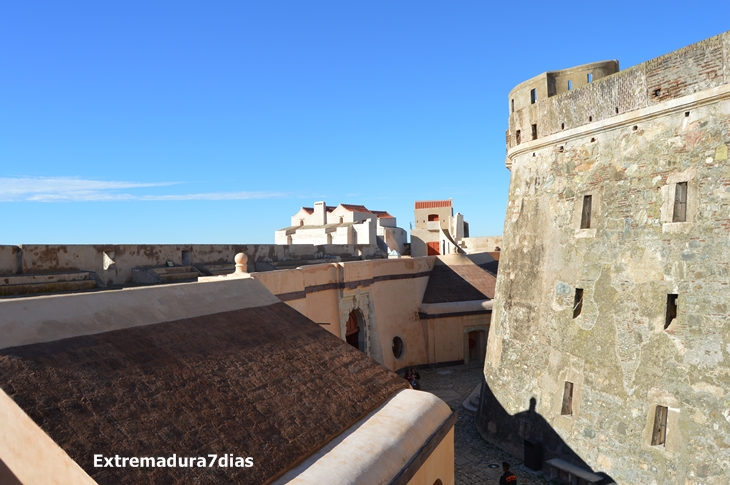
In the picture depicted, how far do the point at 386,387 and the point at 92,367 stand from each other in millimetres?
4600

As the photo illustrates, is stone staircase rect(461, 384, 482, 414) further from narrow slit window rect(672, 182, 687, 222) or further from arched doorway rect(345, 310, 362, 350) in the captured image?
narrow slit window rect(672, 182, 687, 222)

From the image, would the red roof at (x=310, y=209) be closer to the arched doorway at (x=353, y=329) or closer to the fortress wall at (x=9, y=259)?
the arched doorway at (x=353, y=329)

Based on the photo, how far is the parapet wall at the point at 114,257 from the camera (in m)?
11.2

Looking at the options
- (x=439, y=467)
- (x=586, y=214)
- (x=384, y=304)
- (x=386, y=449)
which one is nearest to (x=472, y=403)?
(x=384, y=304)

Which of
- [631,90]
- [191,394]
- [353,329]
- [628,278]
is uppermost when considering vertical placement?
[631,90]

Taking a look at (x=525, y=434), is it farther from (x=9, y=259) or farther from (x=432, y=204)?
(x=432, y=204)

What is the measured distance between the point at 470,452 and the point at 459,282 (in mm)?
10838

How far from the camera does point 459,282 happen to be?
23.5 m

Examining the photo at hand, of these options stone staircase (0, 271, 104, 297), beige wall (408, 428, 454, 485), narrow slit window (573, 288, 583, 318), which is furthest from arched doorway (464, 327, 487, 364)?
stone staircase (0, 271, 104, 297)

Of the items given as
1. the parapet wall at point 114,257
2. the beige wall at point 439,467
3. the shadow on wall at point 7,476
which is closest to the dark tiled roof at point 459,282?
the parapet wall at point 114,257

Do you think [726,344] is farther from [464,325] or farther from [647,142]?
[464,325]

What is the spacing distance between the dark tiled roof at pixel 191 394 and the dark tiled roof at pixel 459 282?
14.1 metres

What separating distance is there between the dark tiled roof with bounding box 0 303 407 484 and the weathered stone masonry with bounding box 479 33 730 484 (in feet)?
18.2

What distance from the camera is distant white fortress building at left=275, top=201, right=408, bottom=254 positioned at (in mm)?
35031
